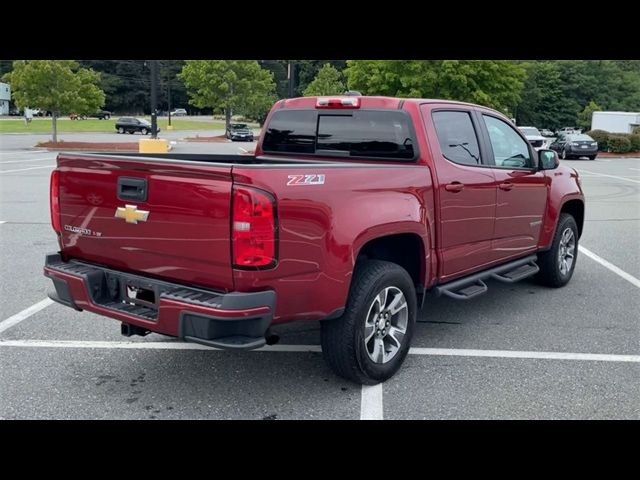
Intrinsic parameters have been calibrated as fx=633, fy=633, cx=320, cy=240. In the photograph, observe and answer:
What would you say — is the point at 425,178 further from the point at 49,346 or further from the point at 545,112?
the point at 545,112

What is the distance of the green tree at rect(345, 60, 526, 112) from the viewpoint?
93.8 ft

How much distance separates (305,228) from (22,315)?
337 centimetres

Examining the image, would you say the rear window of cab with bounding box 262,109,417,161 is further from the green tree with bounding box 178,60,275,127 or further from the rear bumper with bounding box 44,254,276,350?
the green tree with bounding box 178,60,275,127

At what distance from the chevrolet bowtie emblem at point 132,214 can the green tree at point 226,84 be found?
47456 mm

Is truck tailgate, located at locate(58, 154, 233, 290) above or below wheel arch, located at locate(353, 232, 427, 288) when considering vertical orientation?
above

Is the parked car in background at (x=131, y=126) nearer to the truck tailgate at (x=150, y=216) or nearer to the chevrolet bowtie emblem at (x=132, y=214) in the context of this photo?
the truck tailgate at (x=150, y=216)

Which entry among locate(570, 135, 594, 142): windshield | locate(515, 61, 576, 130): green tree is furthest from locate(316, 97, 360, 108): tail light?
locate(515, 61, 576, 130): green tree

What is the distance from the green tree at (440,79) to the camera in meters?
28.6

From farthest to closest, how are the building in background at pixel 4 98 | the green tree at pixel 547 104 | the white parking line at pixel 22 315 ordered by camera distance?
the building in background at pixel 4 98, the green tree at pixel 547 104, the white parking line at pixel 22 315

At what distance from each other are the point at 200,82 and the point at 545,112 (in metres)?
45.5

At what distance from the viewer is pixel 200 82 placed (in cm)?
5034

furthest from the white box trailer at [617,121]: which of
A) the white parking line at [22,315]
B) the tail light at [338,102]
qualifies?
the white parking line at [22,315]

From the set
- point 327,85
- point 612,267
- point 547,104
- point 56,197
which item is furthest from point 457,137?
point 547,104

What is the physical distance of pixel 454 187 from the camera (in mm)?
4816
